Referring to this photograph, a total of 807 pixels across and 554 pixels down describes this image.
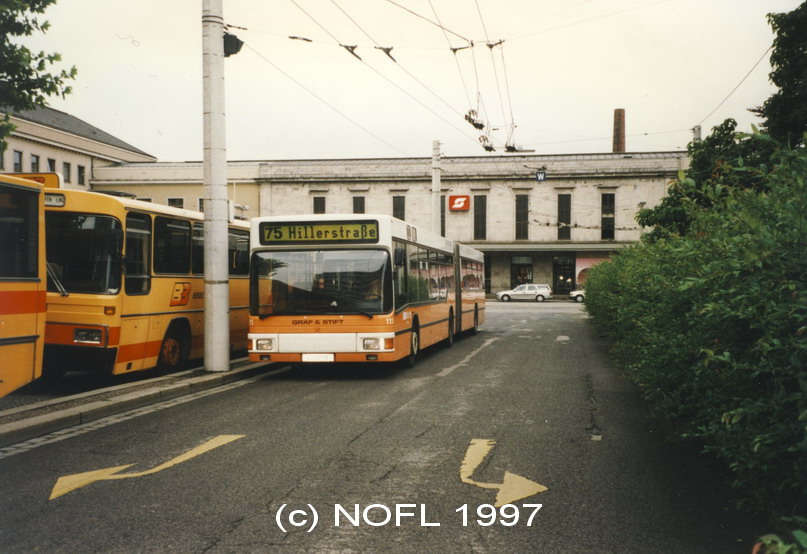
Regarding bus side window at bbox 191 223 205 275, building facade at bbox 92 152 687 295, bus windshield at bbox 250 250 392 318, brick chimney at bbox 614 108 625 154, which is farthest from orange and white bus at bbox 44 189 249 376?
brick chimney at bbox 614 108 625 154

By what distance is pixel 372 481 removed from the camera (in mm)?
5809

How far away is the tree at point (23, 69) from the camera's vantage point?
40.4ft

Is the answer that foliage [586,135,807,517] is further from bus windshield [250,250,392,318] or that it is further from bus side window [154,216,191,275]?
bus side window [154,216,191,275]

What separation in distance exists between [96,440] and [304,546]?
156 inches

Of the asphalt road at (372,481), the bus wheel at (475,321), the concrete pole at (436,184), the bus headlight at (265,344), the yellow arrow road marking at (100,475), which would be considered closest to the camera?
the asphalt road at (372,481)

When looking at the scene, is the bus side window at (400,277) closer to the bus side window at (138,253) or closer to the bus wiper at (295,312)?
the bus wiper at (295,312)

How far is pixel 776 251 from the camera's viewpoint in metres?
4.02

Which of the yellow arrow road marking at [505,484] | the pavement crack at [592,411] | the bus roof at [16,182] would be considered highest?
the bus roof at [16,182]

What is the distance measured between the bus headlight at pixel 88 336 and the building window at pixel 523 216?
53014 mm

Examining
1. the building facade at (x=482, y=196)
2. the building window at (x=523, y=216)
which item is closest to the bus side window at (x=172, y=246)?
the building facade at (x=482, y=196)

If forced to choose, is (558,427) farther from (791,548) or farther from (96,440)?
(791,548)

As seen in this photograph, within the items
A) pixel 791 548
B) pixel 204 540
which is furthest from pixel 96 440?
pixel 791 548

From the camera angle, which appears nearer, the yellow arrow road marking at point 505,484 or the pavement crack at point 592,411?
the yellow arrow road marking at point 505,484

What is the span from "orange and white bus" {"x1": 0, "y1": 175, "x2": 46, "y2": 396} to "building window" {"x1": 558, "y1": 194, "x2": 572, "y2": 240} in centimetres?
5549
